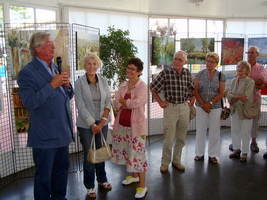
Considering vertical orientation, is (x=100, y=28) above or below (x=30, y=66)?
above

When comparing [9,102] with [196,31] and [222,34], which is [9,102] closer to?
[196,31]

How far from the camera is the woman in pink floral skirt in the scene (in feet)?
9.87

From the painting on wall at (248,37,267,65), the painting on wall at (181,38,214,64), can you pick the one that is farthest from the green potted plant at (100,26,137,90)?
the painting on wall at (248,37,267,65)

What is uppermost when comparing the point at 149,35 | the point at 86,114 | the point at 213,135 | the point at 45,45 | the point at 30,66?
the point at 149,35

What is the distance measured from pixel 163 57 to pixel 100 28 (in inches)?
51.5

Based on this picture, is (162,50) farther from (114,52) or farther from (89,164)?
(89,164)

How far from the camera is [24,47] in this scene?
3512 mm

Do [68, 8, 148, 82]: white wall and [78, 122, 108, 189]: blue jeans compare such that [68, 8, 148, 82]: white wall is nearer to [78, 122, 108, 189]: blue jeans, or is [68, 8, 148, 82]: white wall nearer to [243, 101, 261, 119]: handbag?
[243, 101, 261, 119]: handbag

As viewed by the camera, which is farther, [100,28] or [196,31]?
[196,31]

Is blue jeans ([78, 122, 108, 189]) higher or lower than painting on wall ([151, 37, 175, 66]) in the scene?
lower

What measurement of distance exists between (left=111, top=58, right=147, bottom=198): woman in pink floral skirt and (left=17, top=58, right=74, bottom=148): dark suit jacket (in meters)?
0.77

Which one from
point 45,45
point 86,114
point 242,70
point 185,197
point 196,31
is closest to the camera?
point 45,45

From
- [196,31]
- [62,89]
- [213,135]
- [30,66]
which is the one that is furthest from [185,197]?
[196,31]

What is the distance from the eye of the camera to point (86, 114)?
9.41ft
